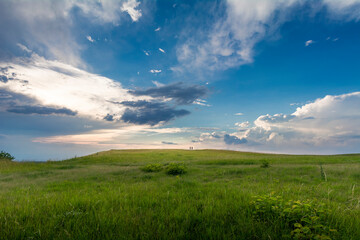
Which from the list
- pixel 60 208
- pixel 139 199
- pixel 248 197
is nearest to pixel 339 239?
pixel 248 197

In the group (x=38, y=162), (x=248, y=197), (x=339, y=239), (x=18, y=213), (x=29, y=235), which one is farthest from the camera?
(x=38, y=162)

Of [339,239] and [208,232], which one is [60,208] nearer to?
[208,232]

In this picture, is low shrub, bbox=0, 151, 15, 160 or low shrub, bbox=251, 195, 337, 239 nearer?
low shrub, bbox=251, 195, 337, 239

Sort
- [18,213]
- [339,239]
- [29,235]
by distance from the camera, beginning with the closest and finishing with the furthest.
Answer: [339,239]
[29,235]
[18,213]

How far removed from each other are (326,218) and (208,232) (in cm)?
289

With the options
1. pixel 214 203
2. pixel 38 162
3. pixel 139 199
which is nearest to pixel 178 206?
pixel 214 203

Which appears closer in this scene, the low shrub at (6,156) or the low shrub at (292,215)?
the low shrub at (292,215)

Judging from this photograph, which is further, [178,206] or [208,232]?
[178,206]

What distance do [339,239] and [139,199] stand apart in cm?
502

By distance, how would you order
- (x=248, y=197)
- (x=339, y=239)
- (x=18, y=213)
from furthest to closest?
1. (x=248, y=197)
2. (x=18, y=213)
3. (x=339, y=239)

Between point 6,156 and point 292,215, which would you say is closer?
point 292,215

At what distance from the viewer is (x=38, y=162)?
86.1ft

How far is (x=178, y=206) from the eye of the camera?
17.6 feet

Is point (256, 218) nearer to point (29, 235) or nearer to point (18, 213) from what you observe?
point (29, 235)
